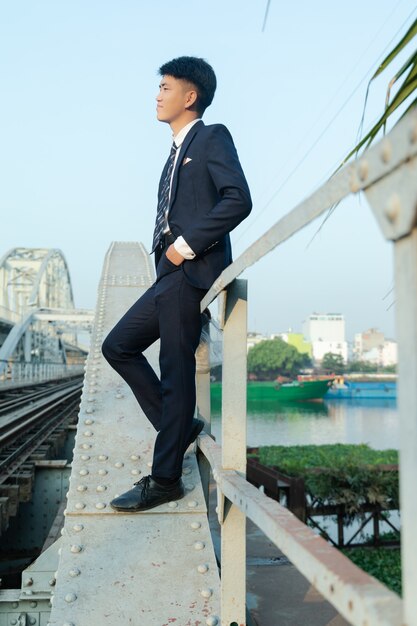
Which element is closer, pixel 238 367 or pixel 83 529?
pixel 238 367

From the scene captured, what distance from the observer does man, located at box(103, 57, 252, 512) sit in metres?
2.15

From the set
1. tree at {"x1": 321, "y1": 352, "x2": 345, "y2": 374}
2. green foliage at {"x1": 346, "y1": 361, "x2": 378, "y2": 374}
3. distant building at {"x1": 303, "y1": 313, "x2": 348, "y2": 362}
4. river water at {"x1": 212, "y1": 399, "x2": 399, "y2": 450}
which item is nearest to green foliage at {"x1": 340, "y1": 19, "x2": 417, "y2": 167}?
river water at {"x1": 212, "y1": 399, "x2": 399, "y2": 450}

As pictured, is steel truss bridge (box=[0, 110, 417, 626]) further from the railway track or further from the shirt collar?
the railway track

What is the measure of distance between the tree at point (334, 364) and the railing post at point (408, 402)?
91.5 meters

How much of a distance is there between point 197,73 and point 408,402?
1984 millimetres

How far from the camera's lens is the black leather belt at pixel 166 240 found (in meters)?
2.40

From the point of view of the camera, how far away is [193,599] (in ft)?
6.57

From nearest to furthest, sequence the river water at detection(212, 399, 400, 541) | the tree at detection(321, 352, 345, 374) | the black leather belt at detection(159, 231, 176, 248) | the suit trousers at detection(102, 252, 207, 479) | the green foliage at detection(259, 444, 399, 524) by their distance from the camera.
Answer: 1. the suit trousers at detection(102, 252, 207, 479)
2. the black leather belt at detection(159, 231, 176, 248)
3. the green foliage at detection(259, 444, 399, 524)
4. the river water at detection(212, 399, 400, 541)
5. the tree at detection(321, 352, 345, 374)

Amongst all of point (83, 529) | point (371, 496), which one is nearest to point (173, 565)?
point (83, 529)

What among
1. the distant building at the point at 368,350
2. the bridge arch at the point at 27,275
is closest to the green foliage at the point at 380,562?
the bridge arch at the point at 27,275

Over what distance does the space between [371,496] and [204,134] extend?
908 centimetres

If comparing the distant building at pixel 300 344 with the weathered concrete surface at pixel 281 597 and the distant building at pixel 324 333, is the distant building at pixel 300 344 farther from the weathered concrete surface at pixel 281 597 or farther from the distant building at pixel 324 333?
the weathered concrete surface at pixel 281 597

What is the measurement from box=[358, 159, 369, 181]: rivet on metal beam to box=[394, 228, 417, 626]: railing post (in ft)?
0.40

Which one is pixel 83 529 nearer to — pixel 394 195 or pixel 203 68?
pixel 203 68
